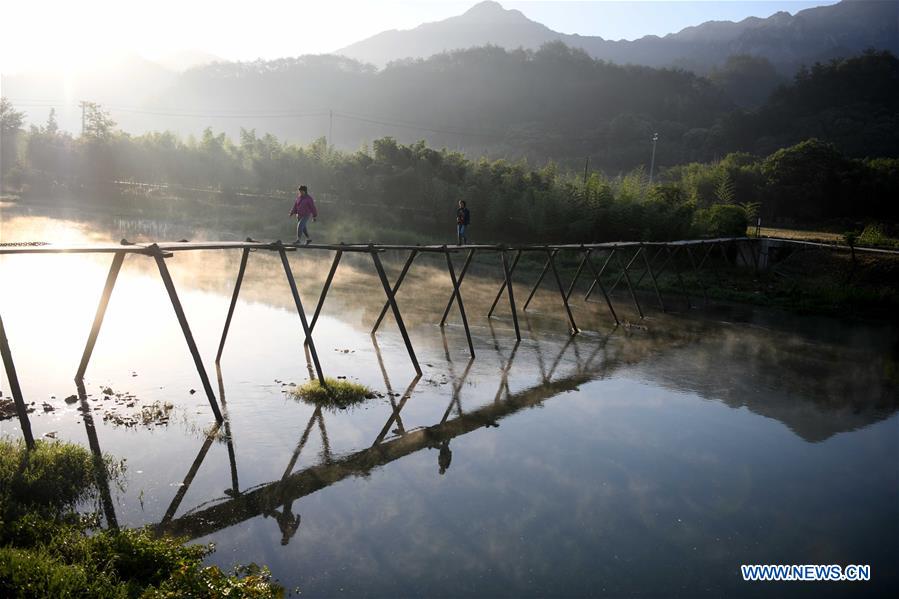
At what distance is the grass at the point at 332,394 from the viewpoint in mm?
8812

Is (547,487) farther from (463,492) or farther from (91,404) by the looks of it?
(91,404)

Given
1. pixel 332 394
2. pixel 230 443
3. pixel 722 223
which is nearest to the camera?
pixel 230 443

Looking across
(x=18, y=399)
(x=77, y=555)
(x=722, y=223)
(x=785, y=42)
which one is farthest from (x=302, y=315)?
(x=785, y=42)

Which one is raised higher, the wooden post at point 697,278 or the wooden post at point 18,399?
the wooden post at point 18,399

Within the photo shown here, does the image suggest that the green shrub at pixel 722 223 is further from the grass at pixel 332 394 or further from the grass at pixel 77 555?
the grass at pixel 77 555

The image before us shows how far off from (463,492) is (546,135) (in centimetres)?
7980

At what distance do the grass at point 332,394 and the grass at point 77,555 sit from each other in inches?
131

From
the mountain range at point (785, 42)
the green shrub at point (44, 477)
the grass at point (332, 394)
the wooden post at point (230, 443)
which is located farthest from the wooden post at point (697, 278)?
the mountain range at point (785, 42)

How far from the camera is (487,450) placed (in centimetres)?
773

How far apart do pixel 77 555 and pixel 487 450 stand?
4.45 metres

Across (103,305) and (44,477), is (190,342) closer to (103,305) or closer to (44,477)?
(103,305)

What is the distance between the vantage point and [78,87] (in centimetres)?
19088

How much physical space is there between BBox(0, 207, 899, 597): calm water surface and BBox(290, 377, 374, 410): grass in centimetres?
23

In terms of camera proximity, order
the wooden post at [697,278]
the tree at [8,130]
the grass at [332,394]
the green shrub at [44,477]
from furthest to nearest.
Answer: the tree at [8,130] → the wooden post at [697,278] → the grass at [332,394] → the green shrub at [44,477]
